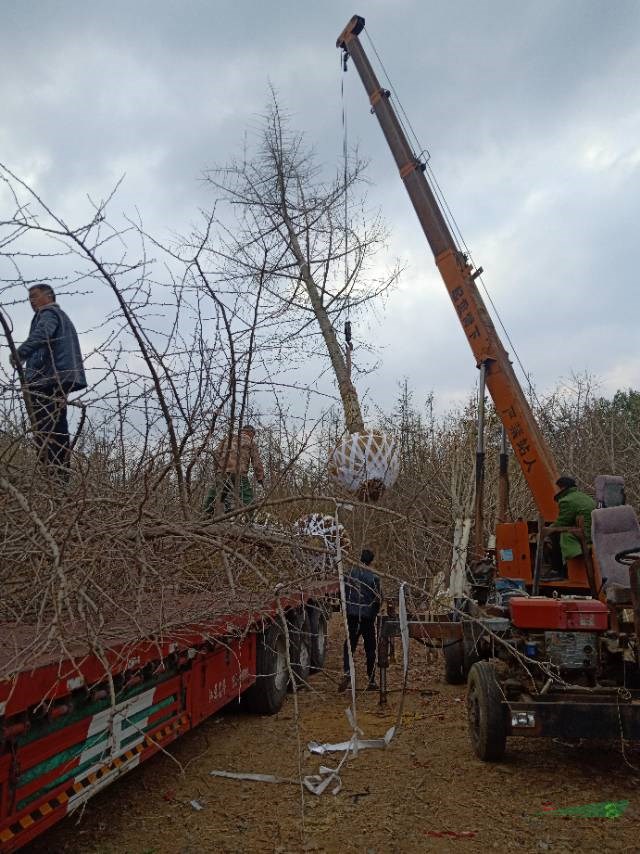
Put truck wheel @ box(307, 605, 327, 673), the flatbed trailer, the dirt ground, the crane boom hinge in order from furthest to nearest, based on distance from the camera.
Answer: the crane boom hinge
truck wheel @ box(307, 605, 327, 673)
the dirt ground
the flatbed trailer

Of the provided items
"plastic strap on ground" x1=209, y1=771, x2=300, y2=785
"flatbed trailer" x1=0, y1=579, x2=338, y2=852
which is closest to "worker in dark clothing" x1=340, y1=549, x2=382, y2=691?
"flatbed trailer" x1=0, y1=579, x2=338, y2=852

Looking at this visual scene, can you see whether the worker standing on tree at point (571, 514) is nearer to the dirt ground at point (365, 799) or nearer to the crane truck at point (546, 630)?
the crane truck at point (546, 630)

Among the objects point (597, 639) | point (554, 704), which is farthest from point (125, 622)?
point (597, 639)

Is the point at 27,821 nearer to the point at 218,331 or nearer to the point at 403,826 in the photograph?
the point at 403,826

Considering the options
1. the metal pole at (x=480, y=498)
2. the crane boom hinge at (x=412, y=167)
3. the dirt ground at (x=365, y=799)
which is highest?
the crane boom hinge at (x=412, y=167)

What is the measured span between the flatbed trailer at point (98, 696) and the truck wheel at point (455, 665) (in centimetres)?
342

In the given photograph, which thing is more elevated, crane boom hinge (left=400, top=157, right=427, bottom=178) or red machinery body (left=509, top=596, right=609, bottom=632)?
crane boom hinge (left=400, top=157, right=427, bottom=178)

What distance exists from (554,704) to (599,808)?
24.0 inches

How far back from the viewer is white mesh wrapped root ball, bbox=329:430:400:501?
7508 millimetres

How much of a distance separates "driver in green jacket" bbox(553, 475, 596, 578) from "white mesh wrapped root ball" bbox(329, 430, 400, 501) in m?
1.67

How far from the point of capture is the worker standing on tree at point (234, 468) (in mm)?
5137

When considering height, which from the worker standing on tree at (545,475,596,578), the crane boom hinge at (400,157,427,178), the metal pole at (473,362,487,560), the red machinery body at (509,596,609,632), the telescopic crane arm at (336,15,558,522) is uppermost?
the crane boom hinge at (400,157,427,178)

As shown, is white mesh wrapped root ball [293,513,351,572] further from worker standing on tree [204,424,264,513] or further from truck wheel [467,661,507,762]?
truck wheel [467,661,507,762]

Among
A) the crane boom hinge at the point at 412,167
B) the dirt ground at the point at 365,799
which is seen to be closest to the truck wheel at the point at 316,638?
the dirt ground at the point at 365,799
